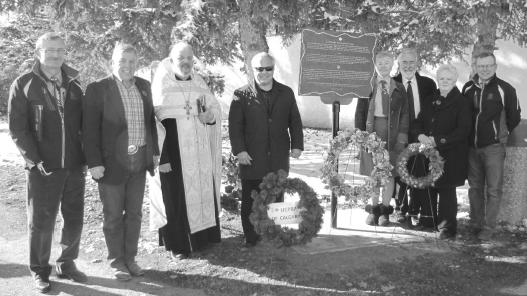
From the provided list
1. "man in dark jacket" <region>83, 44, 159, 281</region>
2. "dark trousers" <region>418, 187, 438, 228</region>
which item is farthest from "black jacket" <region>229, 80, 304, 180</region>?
"dark trousers" <region>418, 187, 438, 228</region>

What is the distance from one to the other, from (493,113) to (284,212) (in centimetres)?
241

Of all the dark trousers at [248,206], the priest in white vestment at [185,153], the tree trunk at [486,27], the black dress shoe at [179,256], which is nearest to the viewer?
the priest in white vestment at [185,153]

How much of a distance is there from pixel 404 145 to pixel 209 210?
2188 mm

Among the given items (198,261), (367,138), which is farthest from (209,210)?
(367,138)

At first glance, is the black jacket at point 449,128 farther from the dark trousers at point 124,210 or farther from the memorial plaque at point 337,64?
the dark trousers at point 124,210

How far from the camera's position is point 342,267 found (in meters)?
4.92

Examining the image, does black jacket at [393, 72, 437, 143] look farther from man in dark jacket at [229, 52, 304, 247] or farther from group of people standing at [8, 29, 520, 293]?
man in dark jacket at [229, 52, 304, 247]

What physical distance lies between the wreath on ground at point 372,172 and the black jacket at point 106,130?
6.98 feet

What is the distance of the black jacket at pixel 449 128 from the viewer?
546 centimetres

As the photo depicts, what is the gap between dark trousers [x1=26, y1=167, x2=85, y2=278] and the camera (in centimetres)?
431

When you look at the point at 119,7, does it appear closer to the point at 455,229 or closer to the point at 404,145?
the point at 404,145

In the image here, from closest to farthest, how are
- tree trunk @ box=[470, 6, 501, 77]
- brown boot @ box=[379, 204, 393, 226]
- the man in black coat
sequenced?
the man in black coat
brown boot @ box=[379, 204, 393, 226]
tree trunk @ box=[470, 6, 501, 77]

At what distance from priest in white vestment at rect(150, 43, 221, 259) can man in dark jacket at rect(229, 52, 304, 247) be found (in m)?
0.26

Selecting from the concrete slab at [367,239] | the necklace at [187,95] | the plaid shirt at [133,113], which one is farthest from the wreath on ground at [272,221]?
the plaid shirt at [133,113]
